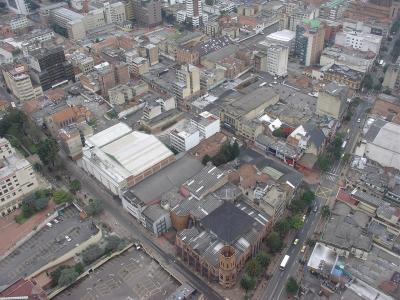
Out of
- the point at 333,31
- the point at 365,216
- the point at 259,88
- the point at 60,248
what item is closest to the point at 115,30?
the point at 259,88

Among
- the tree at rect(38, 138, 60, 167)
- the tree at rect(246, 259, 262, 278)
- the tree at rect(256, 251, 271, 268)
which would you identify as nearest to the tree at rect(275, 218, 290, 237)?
the tree at rect(256, 251, 271, 268)

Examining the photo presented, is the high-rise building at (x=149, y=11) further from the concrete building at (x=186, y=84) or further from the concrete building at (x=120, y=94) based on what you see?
the concrete building at (x=120, y=94)

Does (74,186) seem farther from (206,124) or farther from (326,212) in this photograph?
(326,212)

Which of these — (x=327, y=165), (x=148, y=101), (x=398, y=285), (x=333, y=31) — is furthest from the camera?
(x=333, y=31)

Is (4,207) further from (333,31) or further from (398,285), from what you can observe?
(333,31)

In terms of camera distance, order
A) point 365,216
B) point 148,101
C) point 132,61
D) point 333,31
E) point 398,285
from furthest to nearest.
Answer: point 333,31 < point 132,61 < point 148,101 < point 365,216 < point 398,285

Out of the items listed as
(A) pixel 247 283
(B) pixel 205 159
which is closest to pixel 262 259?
(A) pixel 247 283

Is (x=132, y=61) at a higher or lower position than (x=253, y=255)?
higher

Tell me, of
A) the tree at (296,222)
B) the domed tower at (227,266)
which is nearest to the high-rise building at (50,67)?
the domed tower at (227,266)
